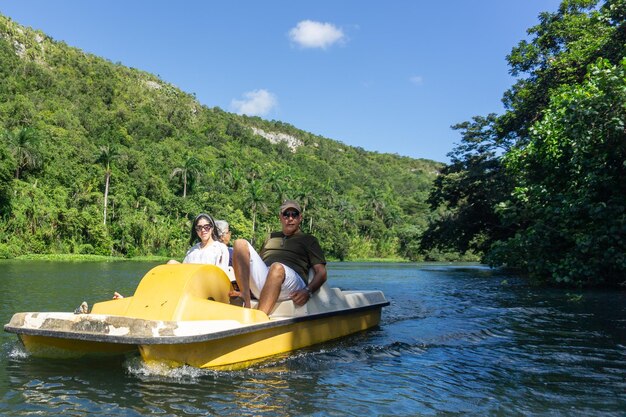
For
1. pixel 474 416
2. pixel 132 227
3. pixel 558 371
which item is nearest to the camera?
pixel 474 416

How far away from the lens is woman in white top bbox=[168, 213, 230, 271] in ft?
21.8

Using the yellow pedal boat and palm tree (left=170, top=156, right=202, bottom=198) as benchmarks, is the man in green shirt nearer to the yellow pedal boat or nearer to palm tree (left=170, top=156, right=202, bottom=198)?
the yellow pedal boat

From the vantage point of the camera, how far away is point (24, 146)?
167 feet

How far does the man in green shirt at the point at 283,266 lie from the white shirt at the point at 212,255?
1.51 feet

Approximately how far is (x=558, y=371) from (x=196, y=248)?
428 centimetres

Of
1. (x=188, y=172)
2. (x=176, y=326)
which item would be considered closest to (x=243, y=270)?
(x=176, y=326)

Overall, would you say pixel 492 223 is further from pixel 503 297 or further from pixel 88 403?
pixel 88 403

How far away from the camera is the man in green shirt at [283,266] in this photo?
19.3ft

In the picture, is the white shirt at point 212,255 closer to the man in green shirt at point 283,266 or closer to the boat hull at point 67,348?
the man in green shirt at point 283,266

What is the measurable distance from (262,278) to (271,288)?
9.6 inches

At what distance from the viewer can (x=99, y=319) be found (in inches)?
192

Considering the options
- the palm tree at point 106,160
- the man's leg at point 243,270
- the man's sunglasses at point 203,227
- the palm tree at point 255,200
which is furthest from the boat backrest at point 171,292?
the palm tree at point 255,200

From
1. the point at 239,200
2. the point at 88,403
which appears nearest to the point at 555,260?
the point at 88,403

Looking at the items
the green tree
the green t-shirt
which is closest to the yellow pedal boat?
the green t-shirt
